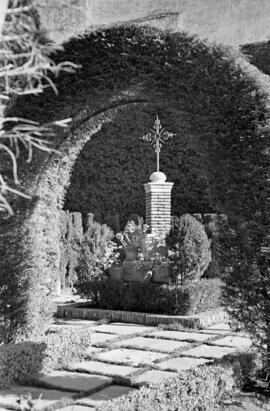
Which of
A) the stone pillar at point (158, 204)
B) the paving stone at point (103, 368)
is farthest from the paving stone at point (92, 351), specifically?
the stone pillar at point (158, 204)

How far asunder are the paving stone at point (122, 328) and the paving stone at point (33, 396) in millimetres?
2358

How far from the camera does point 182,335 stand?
6680 millimetres

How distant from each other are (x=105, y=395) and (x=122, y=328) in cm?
283

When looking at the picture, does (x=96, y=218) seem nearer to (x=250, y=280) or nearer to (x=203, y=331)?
(x=203, y=331)

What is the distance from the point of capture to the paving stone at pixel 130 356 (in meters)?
5.33

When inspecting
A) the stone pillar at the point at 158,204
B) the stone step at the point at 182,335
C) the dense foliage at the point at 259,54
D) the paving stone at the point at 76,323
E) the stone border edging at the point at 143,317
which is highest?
the dense foliage at the point at 259,54

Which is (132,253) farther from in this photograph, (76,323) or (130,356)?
(130,356)

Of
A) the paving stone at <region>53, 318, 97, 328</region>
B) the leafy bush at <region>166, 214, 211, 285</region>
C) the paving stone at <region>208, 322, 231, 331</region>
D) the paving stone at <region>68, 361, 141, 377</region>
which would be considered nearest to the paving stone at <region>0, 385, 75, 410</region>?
the paving stone at <region>68, 361, 141, 377</region>

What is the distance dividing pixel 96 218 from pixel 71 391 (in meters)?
9.97

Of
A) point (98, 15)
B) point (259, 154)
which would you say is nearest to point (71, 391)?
point (259, 154)

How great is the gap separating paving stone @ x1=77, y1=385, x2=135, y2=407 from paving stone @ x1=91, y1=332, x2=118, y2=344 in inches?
65.5

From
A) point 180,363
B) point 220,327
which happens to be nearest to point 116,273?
point 220,327

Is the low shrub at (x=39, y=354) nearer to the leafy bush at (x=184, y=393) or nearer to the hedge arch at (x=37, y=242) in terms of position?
the hedge arch at (x=37, y=242)

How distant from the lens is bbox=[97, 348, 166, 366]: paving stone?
5.33 metres
